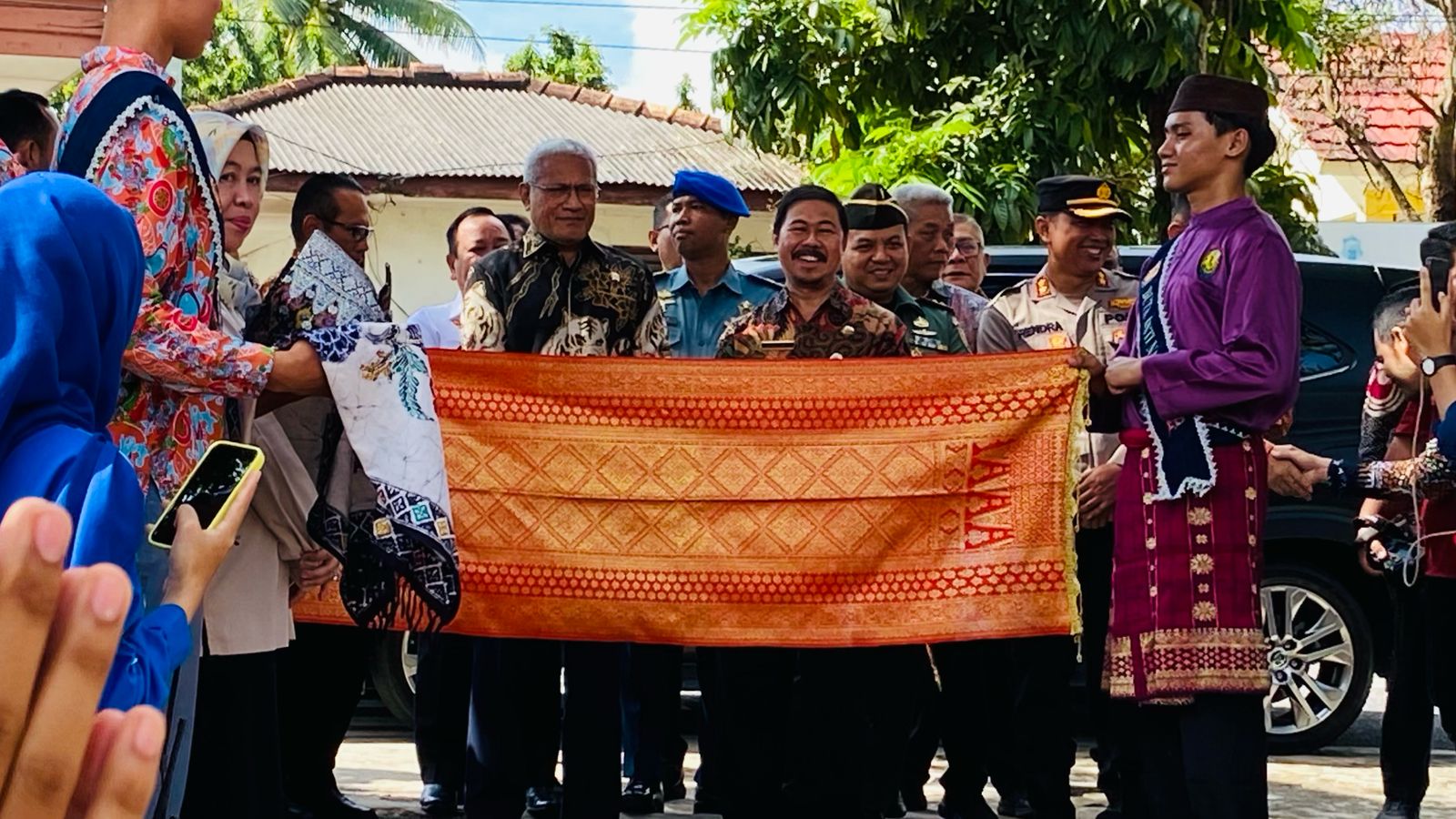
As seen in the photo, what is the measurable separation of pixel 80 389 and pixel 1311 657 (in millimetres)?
6948

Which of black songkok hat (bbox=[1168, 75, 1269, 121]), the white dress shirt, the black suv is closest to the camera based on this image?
black songkok hat (bbox=[1168, 75, 1269, 121])

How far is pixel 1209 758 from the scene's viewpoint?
5.30 metres

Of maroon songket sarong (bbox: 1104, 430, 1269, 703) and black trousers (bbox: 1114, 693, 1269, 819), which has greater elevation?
maroon songket sarong (bbox: 1104, 430, 1269, 703)

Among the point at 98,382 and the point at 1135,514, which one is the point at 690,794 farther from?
the point at 98,382

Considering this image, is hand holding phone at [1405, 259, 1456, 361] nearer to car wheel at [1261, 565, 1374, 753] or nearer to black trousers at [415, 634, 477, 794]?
car wheel at [1261, 565, 1374, 753]

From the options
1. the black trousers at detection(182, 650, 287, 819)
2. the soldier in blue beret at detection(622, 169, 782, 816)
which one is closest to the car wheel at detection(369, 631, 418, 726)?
A: the soldier in blue beret at detection(622, 169, 782, 816)

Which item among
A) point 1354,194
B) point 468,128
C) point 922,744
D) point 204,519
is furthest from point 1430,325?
point 1354,194

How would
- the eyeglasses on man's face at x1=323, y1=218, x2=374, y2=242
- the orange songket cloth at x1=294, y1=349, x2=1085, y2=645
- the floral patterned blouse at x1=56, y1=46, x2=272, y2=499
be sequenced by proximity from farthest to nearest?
the eyeglasses on man's face at x1=323, y1=218, x2=374, y2=242 → the orange songket cloth at x1=294, y1=349, x2=1085, y2=645 → the floral patterned blouse at x1=56, y1=46, x2=272, y2=499

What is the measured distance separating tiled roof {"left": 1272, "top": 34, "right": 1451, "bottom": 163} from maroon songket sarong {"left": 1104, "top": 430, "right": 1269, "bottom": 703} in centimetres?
1702

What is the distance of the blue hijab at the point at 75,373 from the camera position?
2.29 metres

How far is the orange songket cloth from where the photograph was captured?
6152 mm

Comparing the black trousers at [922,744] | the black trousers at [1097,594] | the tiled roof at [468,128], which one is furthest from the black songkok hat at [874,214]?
the tiled roof at [468,128]

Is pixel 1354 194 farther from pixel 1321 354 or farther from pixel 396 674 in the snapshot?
pixel 396 674

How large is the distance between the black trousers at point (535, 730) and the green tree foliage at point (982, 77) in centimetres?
751
